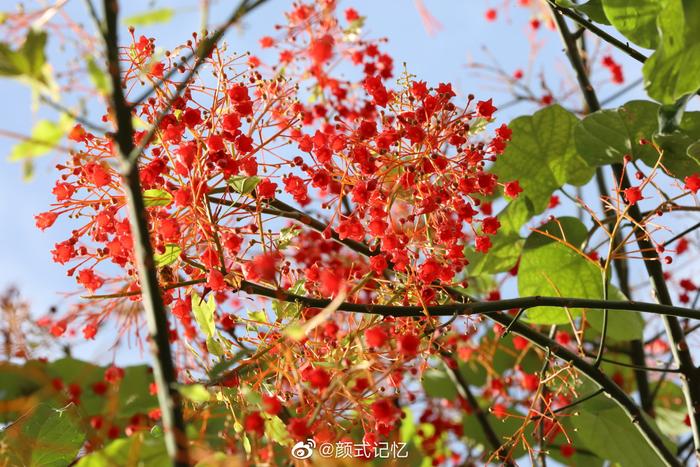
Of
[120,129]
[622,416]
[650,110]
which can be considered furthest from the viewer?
[622,416]

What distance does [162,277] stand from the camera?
1360 millimetres

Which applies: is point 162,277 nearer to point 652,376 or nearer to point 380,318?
point 380,318

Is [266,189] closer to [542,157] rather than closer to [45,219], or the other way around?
[45,219]

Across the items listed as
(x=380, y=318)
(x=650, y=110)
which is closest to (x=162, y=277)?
(x=380, y=318)

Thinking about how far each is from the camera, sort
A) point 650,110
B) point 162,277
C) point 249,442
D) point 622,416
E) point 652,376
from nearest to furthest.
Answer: point 249,442, point 162,277, point 650,110, point 622,416, point 652,376

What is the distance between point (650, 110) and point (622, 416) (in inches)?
26.5

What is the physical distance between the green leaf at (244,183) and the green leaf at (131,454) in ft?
1.62

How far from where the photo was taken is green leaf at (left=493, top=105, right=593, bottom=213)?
1.93 metres

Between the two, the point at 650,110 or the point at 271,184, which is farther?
the point at 650,110

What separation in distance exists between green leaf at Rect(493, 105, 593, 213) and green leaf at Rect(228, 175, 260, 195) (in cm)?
79

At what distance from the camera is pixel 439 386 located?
2.74 meters

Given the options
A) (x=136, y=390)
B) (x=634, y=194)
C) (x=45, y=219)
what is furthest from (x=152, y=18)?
(x=136, y=390)

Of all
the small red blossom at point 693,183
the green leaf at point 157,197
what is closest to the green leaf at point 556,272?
the small red blossom at point 693,183

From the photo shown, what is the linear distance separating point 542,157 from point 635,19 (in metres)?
0.58
